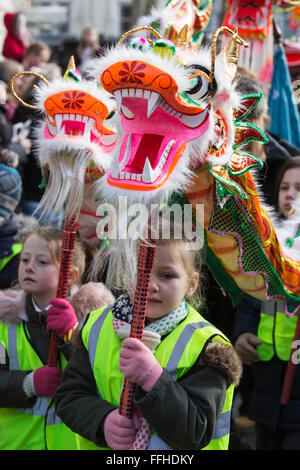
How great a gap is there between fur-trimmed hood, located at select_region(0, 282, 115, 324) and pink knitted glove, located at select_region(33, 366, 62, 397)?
25 cm

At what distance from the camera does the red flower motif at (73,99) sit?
6.77ft

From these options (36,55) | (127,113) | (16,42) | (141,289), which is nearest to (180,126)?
(127,113)

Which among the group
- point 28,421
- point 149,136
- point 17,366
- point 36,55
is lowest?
point 28,421

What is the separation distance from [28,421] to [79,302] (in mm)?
492

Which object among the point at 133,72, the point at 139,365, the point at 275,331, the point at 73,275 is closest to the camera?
the point at 133,72

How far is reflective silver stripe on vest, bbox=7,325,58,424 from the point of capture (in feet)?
7.96

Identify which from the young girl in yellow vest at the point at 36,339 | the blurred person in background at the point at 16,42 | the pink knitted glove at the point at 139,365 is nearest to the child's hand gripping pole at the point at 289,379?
the young girl in yellow vest at the point at 36,339

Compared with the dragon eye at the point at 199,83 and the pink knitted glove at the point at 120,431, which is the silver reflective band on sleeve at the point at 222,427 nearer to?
the pink knitted glove at the point at 120,431

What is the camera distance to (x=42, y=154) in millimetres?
2184

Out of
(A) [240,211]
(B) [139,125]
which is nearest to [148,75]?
(B) [139,125]

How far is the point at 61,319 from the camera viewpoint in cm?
236

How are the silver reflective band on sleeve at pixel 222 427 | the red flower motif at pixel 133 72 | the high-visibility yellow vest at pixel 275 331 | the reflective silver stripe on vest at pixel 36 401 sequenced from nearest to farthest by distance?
the red flower motif at pixel 133 72 < the silver reflective band on sleeve at pixel 222 427 < the reflective silver stripe on vest at pixel 36 401 < the high-visibility yellow vest at pixel 275 331

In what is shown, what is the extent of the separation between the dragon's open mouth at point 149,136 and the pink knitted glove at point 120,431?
72 centimetres

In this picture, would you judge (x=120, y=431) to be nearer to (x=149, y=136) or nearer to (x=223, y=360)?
(x=223, y=360)
